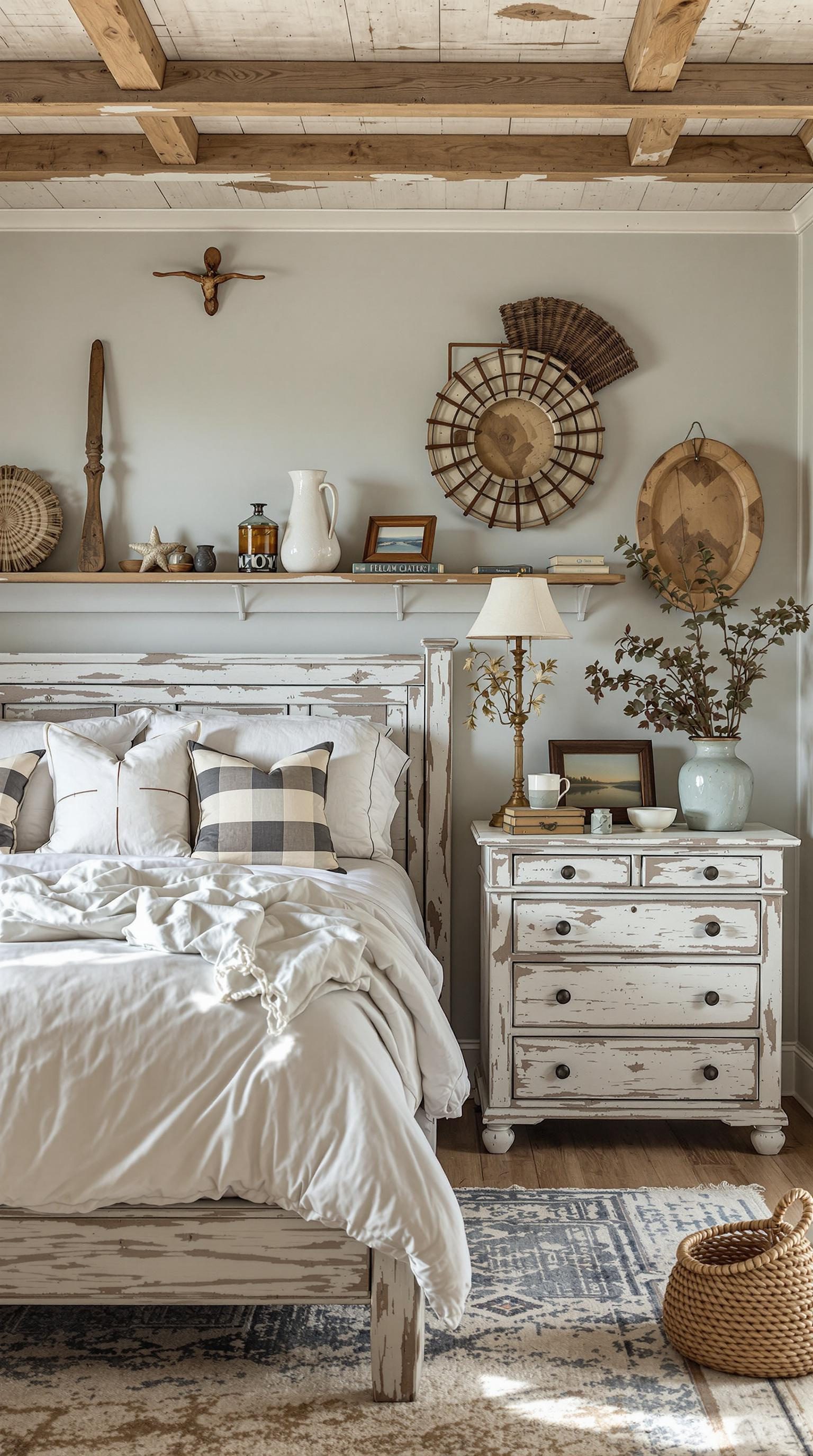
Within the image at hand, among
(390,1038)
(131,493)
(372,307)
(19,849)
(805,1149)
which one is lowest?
(805,1149)

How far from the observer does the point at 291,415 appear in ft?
11.5

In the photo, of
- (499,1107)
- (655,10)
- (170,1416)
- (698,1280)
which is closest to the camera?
(170,1416)

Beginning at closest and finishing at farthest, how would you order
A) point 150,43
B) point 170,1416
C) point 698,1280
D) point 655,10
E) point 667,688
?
point 170,1416 → point 698,1280 → point 655,10 → point 150,43 → point 667,688

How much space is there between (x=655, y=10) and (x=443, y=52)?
56 centimetres

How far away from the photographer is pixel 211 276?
3438 millimetres

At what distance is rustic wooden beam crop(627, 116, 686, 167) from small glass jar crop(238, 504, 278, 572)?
1.46m

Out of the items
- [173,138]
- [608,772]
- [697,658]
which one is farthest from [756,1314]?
[173,138]

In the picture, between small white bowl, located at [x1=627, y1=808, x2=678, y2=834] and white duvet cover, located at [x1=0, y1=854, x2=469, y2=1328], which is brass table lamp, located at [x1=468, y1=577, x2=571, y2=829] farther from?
white duvet cover, located at [x1=0, y1=854, x2=469, y2=1328]

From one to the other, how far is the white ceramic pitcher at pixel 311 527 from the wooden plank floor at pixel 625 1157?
68.4 inches

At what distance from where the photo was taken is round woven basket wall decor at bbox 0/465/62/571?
3.46m

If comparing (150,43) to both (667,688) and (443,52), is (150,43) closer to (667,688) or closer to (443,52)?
(443,52)

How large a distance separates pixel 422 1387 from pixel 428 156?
3022mm

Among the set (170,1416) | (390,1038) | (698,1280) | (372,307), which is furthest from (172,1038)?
(372,307)

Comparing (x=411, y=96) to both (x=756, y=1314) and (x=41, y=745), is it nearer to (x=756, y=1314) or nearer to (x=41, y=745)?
(x=41, y=745)
